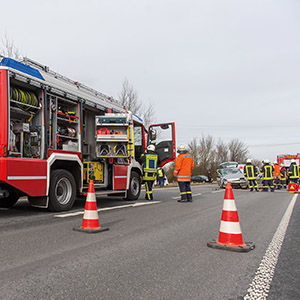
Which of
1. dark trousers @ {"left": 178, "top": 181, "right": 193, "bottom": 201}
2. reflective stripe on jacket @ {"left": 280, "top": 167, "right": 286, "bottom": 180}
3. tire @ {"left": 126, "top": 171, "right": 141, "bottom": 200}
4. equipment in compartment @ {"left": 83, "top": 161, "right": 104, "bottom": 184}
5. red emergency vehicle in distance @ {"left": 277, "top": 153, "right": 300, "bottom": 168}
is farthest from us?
red emergency vehicle in distance @ {"left": 277, "top": 153, "right": 300, "bottom": 168}

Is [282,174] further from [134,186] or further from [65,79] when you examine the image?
[65,79]

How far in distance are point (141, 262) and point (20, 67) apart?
483 cm

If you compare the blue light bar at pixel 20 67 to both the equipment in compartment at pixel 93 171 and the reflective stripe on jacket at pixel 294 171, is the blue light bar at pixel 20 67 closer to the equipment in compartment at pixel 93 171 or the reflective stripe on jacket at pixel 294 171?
the equipment in compartment at pixel 93 171

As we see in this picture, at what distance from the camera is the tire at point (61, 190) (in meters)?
6.66

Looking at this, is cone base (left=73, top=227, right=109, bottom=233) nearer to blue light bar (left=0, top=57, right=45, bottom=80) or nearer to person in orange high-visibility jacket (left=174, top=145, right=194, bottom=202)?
blue light bar (left=0, top=57, right=45, bottom=80)

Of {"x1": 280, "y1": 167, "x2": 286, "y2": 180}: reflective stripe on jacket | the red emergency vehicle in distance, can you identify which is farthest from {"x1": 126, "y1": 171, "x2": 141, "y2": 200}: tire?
the red emergency vehicle in distance

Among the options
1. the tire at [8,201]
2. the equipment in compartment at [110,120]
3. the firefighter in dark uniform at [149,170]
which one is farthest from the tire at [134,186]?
the tire at [8,201]

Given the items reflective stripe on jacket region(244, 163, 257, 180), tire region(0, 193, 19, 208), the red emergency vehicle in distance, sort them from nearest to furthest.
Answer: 1. tire region(0, 193, 19, 208)
2. reflective stripe on jacket region(244, 163, 257, 180)
3. the red emergency vehicle in distance

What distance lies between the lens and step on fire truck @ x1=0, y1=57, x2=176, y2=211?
5.84 m

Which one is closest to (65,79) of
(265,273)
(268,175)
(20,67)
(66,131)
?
(66,131)

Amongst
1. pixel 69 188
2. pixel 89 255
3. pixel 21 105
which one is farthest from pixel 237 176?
pixel 89 255

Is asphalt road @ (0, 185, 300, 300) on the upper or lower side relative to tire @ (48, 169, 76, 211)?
lower

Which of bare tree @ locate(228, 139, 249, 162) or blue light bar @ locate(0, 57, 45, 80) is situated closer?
blue light bar @ locate(0, 57, 45, 80)

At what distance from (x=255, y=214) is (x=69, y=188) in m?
4.55
